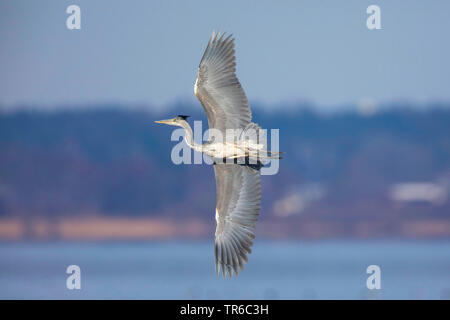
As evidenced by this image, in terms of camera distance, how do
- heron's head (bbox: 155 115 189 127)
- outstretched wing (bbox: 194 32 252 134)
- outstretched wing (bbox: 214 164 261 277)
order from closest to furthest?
outstretched wing (bbox: 194 32 252 134) < heron's head (bbox: 155 115 189 127) < outstretched wing (bbox: 214 164 261 277)

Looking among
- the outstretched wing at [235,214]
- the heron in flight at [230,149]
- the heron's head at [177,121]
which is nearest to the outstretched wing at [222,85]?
the heron in flight at [230,149]

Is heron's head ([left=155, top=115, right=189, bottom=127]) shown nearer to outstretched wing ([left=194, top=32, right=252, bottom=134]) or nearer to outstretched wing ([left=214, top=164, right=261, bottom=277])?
outstretched wing ([left=194, top=32, right=252, bottom=134])

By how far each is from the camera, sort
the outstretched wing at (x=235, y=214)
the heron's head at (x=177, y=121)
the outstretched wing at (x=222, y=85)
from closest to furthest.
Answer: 1. the outstretched wing at (x=222, y=85)
2. the heron's head at (x=177, y=121)
3. the outstretched wing at (x=235, y=214)

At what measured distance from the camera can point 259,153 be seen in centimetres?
1350

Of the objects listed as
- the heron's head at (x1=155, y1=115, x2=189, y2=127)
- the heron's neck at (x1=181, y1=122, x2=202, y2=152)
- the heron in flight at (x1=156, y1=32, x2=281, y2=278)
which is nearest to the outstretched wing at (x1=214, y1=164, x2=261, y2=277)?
the heron in flight at (x1=156, y1=32, x2=281, y2=278)

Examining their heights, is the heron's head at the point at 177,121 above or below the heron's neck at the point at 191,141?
above

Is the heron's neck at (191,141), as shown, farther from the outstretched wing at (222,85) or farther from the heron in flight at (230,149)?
the outstretched wing at (222,85)

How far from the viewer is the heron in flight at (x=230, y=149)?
13562 millimetres

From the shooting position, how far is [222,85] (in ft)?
44.5

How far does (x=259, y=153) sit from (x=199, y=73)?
1.65 meters

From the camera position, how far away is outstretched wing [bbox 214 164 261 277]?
14.1 m

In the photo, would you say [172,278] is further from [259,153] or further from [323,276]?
[259,153]

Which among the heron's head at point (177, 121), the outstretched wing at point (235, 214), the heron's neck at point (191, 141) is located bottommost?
the outstretched wing at point (235, 214)

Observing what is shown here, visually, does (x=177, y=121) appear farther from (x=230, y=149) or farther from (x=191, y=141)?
(x=230, y=149)
